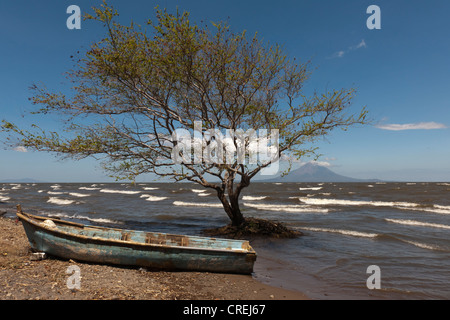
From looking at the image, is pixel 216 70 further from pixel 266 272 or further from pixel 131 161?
pixel 266 272

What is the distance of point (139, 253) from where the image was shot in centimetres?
890

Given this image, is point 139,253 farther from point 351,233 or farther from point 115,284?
point 351,233

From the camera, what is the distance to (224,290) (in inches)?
311

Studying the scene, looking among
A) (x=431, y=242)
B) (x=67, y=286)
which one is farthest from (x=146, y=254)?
(x=431, y=242)

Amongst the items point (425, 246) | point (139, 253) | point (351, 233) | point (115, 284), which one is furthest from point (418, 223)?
point (115, 284)

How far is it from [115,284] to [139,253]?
1510 millimetres

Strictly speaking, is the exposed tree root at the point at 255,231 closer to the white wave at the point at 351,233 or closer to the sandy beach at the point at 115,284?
the white wave at the point at 351,233

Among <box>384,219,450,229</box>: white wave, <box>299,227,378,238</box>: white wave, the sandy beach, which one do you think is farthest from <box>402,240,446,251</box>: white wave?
the sandy beach

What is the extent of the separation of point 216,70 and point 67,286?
10.4 metres

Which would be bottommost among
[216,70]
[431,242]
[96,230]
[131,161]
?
[431,242]

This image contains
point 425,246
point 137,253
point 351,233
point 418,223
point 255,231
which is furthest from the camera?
point 418,223

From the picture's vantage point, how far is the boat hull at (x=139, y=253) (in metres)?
8.84
